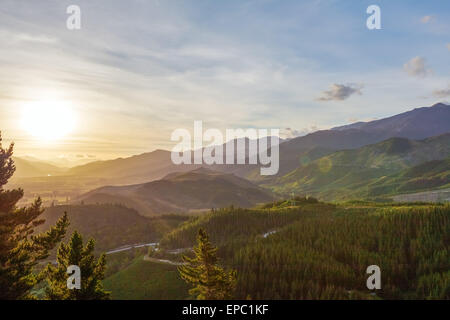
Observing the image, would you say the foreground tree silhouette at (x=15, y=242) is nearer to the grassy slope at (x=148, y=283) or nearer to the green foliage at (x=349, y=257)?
the grassy slope at (x=148, y=283)

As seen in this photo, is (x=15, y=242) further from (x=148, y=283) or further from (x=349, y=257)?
(x=349, y=257)

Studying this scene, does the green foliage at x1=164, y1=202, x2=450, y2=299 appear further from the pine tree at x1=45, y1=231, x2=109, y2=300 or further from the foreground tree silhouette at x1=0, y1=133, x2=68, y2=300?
the foreground tree silhouette at x1=0, y1=133, x2=68, y2=300

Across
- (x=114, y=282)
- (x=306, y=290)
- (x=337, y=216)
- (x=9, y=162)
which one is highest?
(x=9, y=162)

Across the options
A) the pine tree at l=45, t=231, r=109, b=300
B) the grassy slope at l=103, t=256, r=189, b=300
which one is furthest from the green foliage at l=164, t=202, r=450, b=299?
the pine tree at l=45, t=231, r=109, b=300

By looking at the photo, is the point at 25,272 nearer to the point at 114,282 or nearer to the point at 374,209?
the point at 114,282

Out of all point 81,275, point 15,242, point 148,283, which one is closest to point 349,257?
point 148,283

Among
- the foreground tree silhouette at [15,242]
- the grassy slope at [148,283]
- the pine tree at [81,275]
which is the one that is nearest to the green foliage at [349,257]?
the grassy slope at [148,283]
